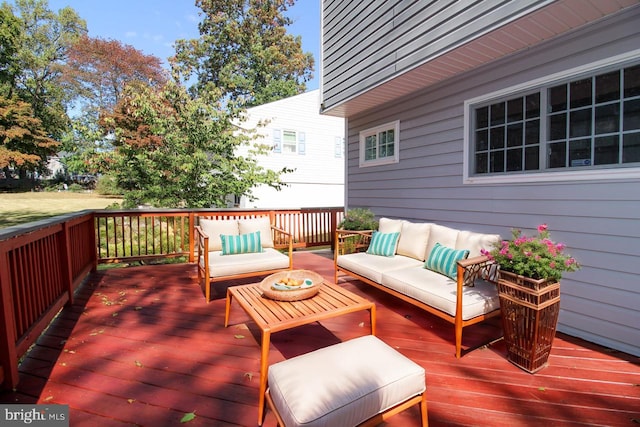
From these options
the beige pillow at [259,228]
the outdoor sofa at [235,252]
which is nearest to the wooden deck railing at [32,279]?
the outdoor sofa at [235,252]

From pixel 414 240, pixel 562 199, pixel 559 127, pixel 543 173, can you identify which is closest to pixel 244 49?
pixel 414 240

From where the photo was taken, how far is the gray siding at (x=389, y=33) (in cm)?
277

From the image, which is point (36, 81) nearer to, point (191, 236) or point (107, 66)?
point (107, 66)

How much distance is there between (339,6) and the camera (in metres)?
4.92

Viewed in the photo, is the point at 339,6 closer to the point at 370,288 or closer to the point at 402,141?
the point at 402,141

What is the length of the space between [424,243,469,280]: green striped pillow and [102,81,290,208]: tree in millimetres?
5159

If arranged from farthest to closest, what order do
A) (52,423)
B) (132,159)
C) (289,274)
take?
(132,159) → (289,274) → (52,423)

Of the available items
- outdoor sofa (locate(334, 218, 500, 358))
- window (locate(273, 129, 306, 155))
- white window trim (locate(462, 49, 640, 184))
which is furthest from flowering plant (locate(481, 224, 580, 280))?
window (locate(273, 129, 306, 155))

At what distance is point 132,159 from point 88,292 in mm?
3840

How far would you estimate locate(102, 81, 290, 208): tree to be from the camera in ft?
22.3

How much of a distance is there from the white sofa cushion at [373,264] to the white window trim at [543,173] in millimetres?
1227

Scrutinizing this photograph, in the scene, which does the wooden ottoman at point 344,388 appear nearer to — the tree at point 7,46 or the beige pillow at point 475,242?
the beige pillow at point 475,242

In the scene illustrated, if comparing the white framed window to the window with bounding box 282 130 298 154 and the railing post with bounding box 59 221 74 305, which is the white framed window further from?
the window with bounding box 282 130 298 154

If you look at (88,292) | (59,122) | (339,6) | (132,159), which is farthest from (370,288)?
(59,122)
